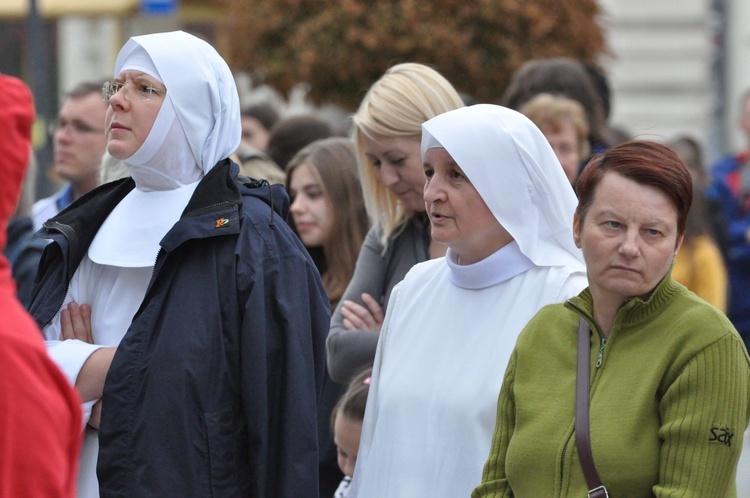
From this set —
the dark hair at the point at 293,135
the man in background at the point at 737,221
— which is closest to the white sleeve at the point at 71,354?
the dark hair at the point at 293,135

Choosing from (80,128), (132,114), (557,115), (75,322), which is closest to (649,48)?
(557,115)

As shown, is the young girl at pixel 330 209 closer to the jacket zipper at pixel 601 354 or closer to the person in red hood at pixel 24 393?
the jacket zipper at pixel 601 354

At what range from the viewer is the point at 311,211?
543 centimetres

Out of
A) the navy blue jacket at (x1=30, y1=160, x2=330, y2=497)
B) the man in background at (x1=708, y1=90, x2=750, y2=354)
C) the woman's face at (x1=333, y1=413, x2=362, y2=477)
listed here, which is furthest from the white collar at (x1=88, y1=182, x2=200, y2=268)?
the man in background at (x1=708, y1=90, x2=750, y2=354)

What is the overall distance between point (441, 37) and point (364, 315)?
650 cm

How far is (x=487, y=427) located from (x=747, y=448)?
2826 mm

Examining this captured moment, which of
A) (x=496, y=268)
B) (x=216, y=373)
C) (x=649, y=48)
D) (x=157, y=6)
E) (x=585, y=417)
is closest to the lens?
(x=585, y=417)

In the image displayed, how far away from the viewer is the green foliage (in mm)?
10703

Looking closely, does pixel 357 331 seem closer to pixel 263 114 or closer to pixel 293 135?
pixel 293 135

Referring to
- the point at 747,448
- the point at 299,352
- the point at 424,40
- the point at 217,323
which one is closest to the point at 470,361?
the point at 299,352

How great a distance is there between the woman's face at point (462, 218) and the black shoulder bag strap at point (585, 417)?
0.54 meters

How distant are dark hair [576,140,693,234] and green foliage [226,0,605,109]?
7588mm

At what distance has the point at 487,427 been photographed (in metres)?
3.43

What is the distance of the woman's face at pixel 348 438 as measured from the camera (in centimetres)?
433
